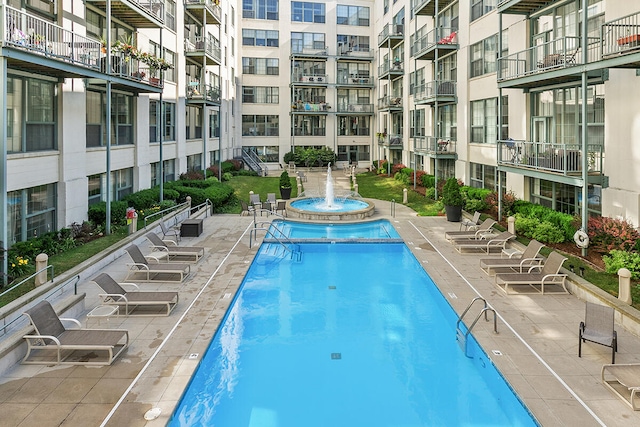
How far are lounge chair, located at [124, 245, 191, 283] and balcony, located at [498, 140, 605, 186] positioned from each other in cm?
1232

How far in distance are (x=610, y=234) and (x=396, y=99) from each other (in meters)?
30.1

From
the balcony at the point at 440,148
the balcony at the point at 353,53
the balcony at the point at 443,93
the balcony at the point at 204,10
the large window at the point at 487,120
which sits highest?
the balcony at the point at 353,53

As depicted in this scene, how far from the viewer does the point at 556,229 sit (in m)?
17.8

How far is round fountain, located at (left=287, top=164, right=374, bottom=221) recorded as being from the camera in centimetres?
2517

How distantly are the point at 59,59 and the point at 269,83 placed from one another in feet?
130

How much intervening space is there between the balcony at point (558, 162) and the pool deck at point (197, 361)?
181 inches

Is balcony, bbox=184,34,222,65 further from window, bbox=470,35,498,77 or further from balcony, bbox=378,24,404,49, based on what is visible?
window, bbox=470,35,498,77

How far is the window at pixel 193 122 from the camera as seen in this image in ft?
114

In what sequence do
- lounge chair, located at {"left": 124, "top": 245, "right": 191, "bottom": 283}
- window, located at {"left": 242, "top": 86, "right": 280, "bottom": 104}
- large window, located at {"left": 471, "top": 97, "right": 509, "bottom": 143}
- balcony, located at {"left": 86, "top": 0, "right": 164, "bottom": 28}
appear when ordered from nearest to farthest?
lounge chair, located at {"left": 124, "top": 245, "right": 191, "bottom": 283}
balcony, located at {"left": 86, "top": 0, "right": 164, "bottom": 28}
large window, located at {"left": 471, "top": 97, "right": 509, "bottom": 143}
window, located at {"left": 242, "top": 86, "right": 280, "bottom": 104}

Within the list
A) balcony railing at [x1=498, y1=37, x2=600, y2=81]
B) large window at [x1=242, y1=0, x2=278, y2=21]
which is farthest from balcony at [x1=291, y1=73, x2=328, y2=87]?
balcony railing at [x1=498, y1=37, x2=600, y2=81]

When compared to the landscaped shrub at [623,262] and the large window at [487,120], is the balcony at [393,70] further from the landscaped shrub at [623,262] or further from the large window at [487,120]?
the landscaped shrub at [623,262]

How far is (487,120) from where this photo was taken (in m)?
26.3

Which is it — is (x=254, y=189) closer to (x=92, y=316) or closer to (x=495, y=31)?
(x=495, y=31)

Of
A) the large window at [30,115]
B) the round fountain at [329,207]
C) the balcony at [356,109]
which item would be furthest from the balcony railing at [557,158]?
the balcony at [356,109]
